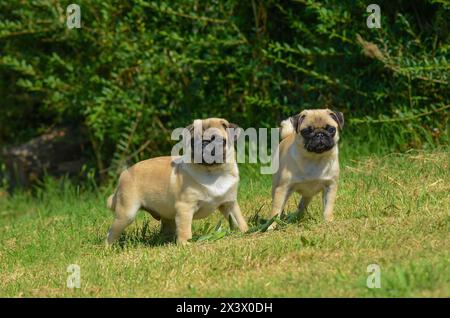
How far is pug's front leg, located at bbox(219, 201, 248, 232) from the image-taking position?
25.5 ft

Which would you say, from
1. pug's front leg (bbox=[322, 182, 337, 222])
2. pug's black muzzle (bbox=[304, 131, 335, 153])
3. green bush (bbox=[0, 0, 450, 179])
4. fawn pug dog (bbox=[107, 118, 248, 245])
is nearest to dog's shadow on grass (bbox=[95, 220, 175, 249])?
fawn pug dog (bbox=[107, 118, 248, 245])

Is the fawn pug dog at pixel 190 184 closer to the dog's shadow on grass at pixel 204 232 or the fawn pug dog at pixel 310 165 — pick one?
the dog's shadow on grass at pixel 204 232

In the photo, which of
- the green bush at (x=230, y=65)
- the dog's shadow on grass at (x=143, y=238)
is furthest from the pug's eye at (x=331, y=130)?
the green bush at (x=230, y=65)

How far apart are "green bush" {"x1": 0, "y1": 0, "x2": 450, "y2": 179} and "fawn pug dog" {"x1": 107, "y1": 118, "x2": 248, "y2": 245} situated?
273 cm

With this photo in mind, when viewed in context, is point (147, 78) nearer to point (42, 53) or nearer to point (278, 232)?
point (42, 53)

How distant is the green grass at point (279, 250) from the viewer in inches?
226

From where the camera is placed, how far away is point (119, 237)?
8.12 m

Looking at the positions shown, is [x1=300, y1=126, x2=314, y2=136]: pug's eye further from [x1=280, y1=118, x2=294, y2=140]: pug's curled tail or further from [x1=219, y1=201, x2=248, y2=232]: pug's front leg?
[x1=280, y1=118, x2=294, y2=140]: pug's curled tail

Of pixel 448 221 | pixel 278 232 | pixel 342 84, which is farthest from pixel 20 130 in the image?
pixel 448 221

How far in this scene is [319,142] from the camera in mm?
7578

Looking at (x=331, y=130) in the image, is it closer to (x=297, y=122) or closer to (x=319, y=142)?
(x=319, y=142)
